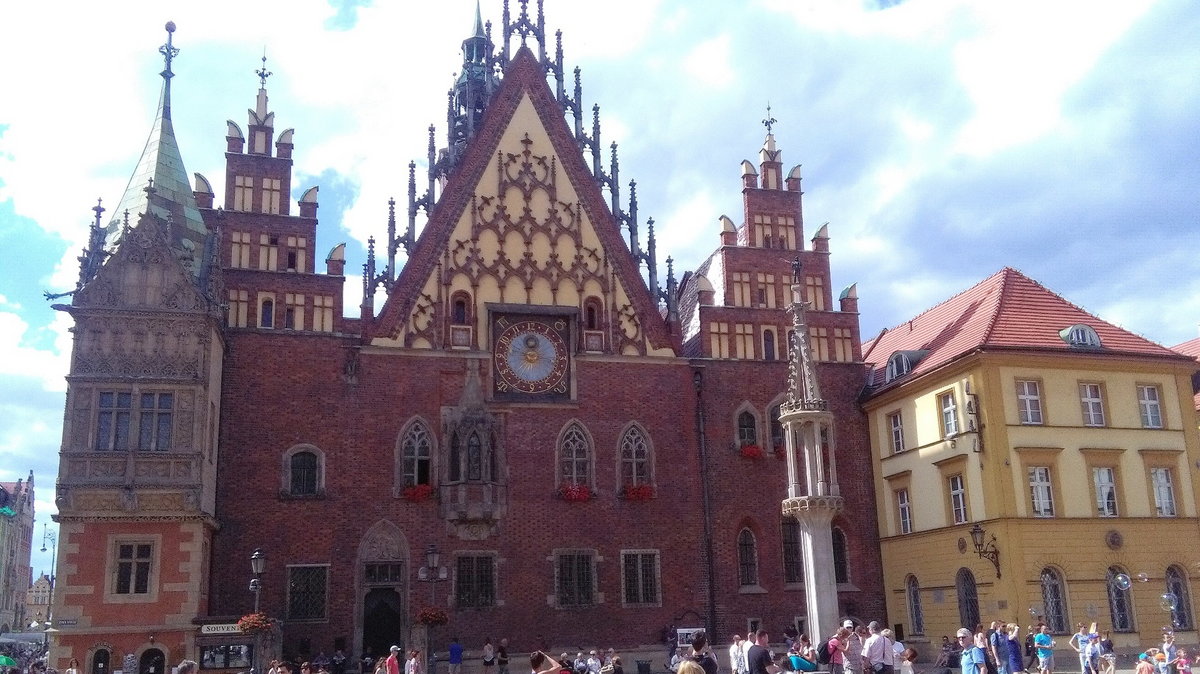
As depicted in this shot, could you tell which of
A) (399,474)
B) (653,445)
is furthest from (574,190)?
(399,474)

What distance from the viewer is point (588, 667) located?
28.2 m

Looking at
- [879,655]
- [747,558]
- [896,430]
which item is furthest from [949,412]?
[879,655]

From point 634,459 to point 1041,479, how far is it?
12716 millimetres

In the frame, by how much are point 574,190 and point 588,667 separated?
1690 cm

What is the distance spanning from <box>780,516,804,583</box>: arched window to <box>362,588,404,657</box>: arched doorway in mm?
12874

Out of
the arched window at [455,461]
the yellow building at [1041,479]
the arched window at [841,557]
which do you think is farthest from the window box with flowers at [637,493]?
the yellow building at [1041,479]

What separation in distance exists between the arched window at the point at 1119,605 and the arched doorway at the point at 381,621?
21.2m

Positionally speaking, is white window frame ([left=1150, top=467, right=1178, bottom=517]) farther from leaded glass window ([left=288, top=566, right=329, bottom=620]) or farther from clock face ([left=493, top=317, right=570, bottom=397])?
leaded glass window ([left=288, top=566, right=329, bottom=620])

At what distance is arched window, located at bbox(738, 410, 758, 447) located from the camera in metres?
37.0

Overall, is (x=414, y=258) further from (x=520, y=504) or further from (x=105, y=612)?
(x=105, y=612)

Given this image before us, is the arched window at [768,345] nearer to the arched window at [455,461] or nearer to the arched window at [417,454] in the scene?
the arched window at [455,461]

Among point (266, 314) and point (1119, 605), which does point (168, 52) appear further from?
point (1119, 605)

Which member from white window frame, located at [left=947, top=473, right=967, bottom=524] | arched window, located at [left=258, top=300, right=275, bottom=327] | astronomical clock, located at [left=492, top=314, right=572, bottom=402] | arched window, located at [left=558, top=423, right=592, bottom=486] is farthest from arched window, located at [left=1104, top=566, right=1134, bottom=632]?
arched window, located at [left=258, top=300, right=275, bottom=327]

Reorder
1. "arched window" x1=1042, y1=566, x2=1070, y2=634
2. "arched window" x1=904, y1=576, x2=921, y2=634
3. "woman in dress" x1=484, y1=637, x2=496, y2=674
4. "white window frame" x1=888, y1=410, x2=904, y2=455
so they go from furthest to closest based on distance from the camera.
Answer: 1. "white window frame" x1=888, y1=410, x2=904, y2=455
2. "arched window" x1=904, y1=576, x2=921, y2=634
3. "arched window" x1=1042, y1=566, x2=1070, y2=634
4. "woman in dress" x1=484, y1=637, x2=496, y2=674
